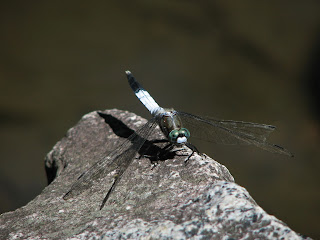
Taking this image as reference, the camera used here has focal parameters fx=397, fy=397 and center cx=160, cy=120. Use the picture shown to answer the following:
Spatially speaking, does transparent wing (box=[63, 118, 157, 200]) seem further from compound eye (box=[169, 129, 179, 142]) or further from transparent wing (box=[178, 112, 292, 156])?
transparent wing (box=[178, 112, 292, 156])

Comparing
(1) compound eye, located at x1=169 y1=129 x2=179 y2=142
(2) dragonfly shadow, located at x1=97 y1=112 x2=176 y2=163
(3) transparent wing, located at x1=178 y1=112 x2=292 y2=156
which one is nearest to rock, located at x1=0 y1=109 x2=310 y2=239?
(2) dragonfly shadow, located at x1=97 y1=112 x2=176 y2=163

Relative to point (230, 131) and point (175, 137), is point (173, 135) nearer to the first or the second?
point (175, 137)

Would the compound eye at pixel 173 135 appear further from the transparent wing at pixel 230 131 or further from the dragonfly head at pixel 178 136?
the transparent wing at pixel 230 131

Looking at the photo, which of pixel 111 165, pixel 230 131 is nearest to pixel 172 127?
pixel 230 131

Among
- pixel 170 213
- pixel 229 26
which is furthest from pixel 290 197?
pixel 170 213

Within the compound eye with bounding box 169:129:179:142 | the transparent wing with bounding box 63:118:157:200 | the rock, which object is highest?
the transparent wing with bounding box 63:118:157:200

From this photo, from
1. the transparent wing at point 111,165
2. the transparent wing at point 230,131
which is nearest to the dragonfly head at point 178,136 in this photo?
the transparent wing at point 111,165
